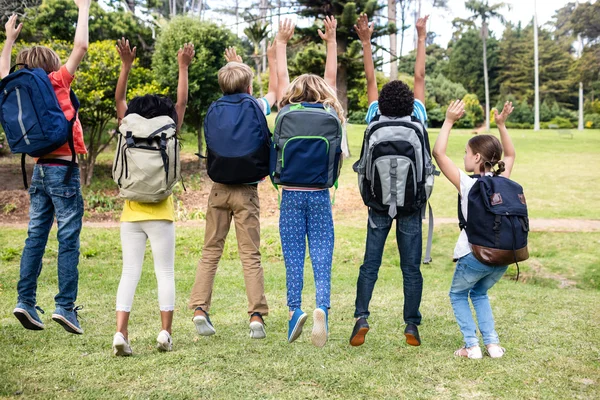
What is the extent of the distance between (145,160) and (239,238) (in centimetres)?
85

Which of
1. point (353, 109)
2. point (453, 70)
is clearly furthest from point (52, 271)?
point (453, 70)

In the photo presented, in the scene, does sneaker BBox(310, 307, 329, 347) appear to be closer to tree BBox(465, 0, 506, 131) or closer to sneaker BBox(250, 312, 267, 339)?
sneaker BBox(250, 312, 267, 339)

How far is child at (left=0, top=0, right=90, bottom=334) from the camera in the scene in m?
3.95

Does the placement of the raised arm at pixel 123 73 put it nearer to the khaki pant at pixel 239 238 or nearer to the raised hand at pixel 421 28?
the khaki pant at pixel 239 238

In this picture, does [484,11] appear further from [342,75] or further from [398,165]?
[398,165]

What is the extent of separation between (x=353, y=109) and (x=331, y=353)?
3350 cm

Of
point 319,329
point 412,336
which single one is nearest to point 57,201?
point 319,329

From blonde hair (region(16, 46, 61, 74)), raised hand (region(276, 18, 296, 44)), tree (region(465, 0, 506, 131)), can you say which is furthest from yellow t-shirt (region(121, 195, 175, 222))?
tree (region(465, 0, 506, 131))

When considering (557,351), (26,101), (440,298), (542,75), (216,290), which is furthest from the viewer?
(542,75)

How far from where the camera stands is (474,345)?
3967 millimetres

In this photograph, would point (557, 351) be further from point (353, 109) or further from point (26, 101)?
point (353, 109)

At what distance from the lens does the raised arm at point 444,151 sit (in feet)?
12.7

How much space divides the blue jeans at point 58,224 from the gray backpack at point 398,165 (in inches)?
76.5

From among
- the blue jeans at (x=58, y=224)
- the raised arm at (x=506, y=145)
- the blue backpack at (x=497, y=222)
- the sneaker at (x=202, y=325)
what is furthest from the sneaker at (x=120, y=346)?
the raised arm at (x=506, y=145)
